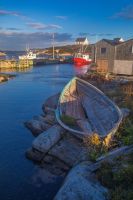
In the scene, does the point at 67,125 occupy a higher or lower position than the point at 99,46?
lower

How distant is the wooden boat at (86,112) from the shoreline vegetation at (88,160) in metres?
0.50

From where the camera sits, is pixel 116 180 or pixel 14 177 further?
pixel 14 177

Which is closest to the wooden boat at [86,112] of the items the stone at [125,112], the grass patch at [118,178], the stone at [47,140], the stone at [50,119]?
the stone at [47,140]

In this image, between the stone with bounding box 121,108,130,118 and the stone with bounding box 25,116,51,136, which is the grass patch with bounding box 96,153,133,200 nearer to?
the stone with bounding box 121,108,130,118

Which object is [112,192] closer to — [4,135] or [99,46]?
[4,135]

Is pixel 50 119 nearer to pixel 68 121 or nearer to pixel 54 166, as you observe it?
pixel 68 121

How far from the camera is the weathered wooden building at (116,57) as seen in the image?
42500 mm

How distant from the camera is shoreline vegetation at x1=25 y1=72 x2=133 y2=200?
11469 mm

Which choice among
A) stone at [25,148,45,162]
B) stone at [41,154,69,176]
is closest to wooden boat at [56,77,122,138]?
stone at [41,154,69,176]

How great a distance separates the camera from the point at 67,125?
18.0 metres

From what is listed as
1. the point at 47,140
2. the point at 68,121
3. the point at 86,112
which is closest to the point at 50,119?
the point at 86,112

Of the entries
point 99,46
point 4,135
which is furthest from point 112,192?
point 99,46

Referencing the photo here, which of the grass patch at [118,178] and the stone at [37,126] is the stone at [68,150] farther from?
the stone at [37,126]

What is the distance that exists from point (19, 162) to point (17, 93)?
26.2 m
